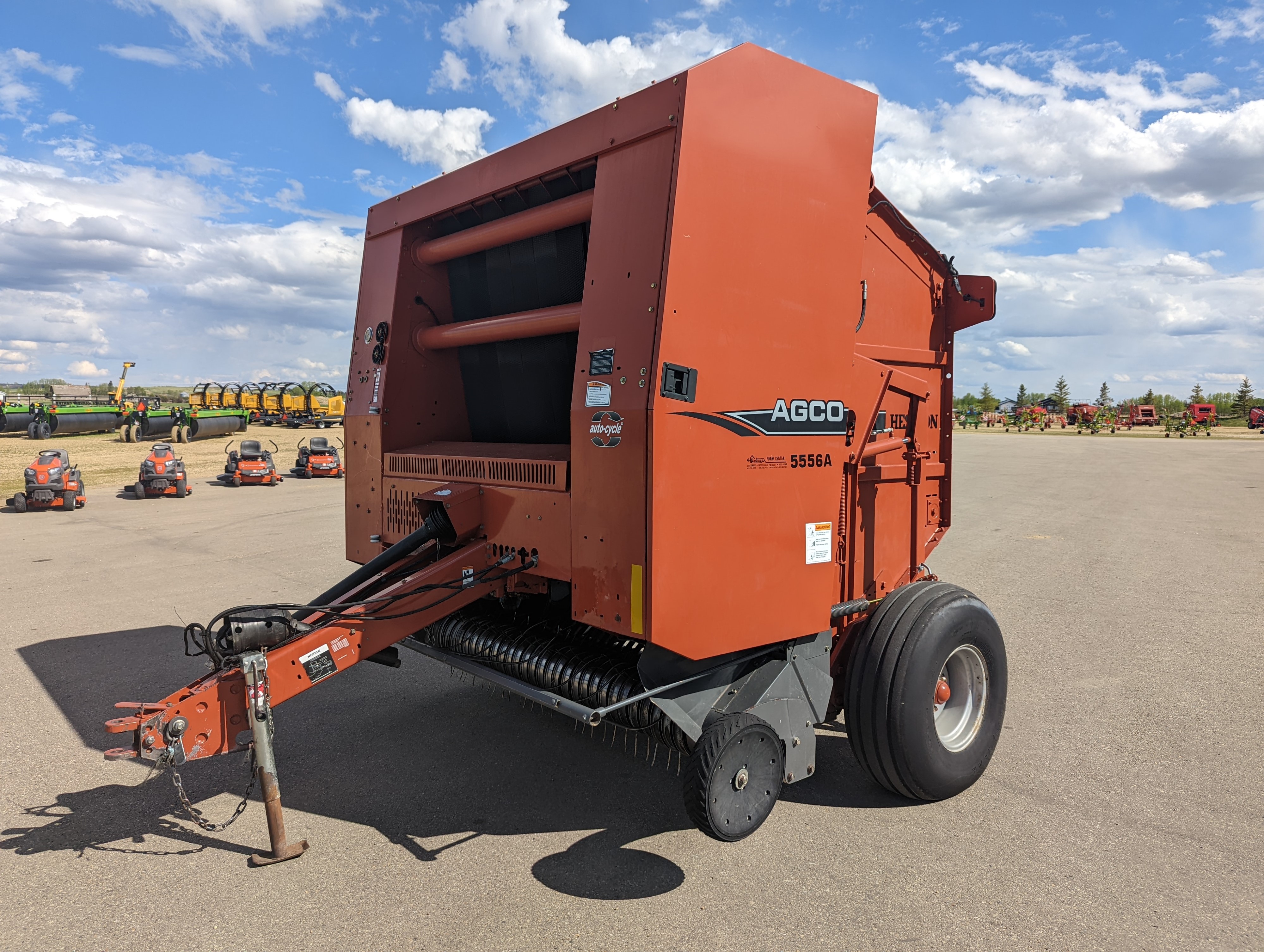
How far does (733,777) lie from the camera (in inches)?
122

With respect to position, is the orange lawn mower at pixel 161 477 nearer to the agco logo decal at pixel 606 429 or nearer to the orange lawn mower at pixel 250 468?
the orange lawn mower at pixel 250 468

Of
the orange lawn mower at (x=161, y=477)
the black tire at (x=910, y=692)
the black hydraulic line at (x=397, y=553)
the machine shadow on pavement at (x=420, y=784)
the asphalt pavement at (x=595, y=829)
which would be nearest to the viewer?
the asphalt pavement at (x=595, y=829)

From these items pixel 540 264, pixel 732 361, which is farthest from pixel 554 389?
pixel 732 361

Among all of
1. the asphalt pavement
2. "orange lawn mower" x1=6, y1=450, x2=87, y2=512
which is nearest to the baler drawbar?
the asphalt pavement

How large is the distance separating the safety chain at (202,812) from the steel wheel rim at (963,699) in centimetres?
338

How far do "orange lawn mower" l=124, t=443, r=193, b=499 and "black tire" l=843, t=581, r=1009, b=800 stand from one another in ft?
55.7

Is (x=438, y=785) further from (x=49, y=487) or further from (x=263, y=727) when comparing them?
(x=49, y=487)

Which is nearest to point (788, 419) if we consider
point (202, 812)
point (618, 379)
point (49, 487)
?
point (618, 379)

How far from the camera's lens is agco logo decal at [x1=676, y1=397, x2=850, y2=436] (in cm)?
315

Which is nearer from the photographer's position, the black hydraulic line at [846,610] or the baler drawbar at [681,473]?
the baler drawbar at [681,473]

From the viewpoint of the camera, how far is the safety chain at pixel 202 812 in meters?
3.02

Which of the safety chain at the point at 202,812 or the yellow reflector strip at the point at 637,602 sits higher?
the yellow reflector strip at the point at 637,602

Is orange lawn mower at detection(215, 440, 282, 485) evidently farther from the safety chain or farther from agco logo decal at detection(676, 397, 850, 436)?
agco logo decal at detection(676, 397, 850, 436)

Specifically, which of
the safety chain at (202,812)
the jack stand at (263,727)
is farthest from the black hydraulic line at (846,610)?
the safety chain at (202,812)
